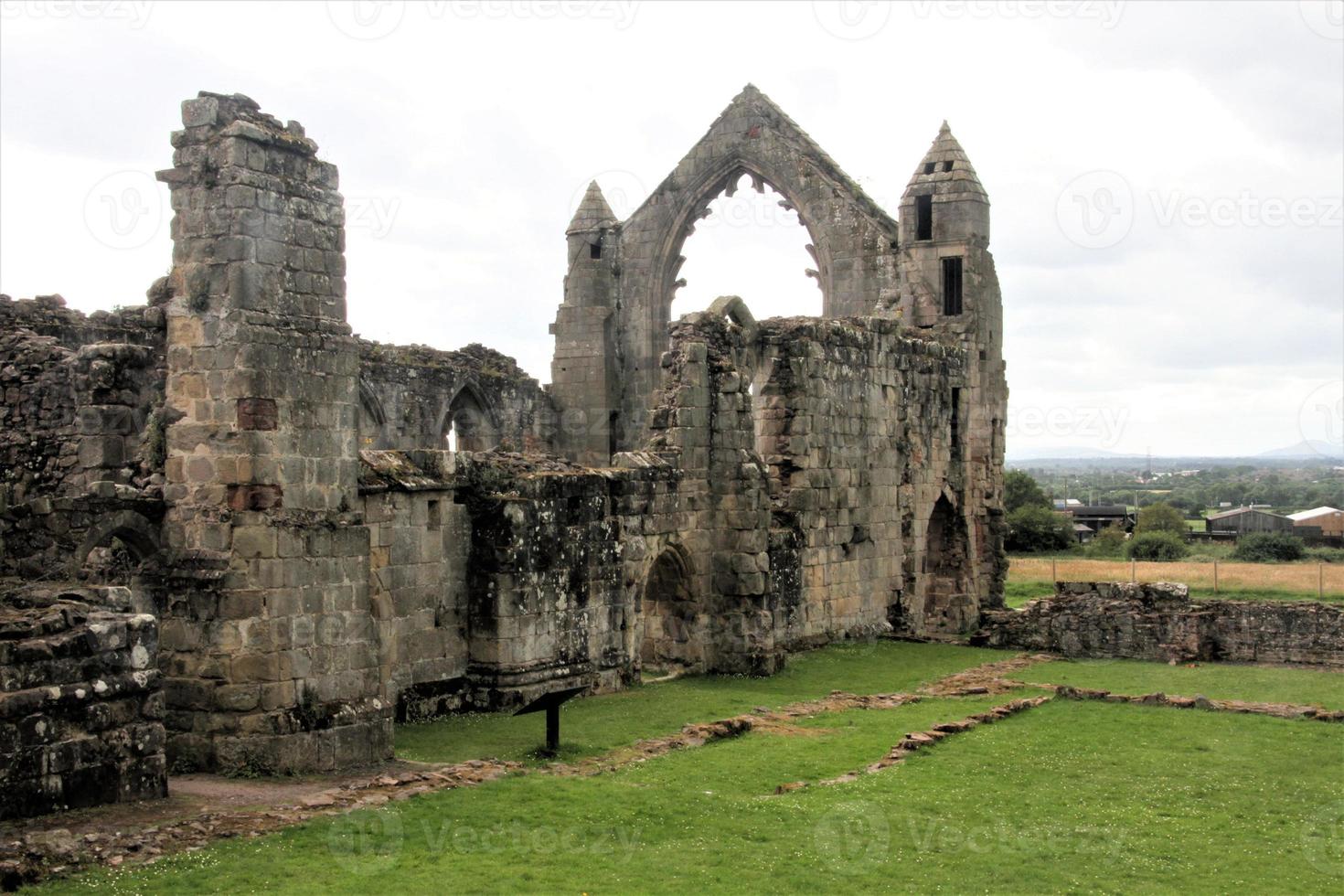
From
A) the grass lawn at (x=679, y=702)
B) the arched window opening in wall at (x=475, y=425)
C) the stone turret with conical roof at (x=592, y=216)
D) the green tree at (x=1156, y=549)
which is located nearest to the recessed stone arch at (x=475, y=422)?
the arched window opening in wall at (x=475, y=425)

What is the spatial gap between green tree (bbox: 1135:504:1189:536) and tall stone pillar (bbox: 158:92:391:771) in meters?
52.7

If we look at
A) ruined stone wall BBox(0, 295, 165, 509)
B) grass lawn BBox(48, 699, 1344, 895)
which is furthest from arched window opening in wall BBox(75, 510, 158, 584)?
grass lawn BBox(48, 699, 1344, 895)

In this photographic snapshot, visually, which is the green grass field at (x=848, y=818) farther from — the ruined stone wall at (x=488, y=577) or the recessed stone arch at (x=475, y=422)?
the recessed stone arch at (x=475, y=422)

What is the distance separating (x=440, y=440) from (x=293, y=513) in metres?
16.2

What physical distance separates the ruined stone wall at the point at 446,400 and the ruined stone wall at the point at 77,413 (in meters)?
10.5

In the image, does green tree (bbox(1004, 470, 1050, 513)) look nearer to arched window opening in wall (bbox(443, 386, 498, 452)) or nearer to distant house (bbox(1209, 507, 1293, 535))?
distant house (bbox(1209, 507, 1293, 535))

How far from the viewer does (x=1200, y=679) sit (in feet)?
76.3

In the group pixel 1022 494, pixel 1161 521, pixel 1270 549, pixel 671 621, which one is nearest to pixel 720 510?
pixel 671 621

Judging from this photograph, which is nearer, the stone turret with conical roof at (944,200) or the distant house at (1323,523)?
the stone turret with conical roof at (944,200)

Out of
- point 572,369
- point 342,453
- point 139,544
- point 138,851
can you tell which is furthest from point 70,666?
point 572,369

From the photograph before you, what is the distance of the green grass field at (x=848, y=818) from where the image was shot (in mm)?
10914

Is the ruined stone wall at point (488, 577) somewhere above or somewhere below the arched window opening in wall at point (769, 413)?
below

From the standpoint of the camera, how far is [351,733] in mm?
13828

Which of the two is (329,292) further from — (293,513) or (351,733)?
(351,733)
